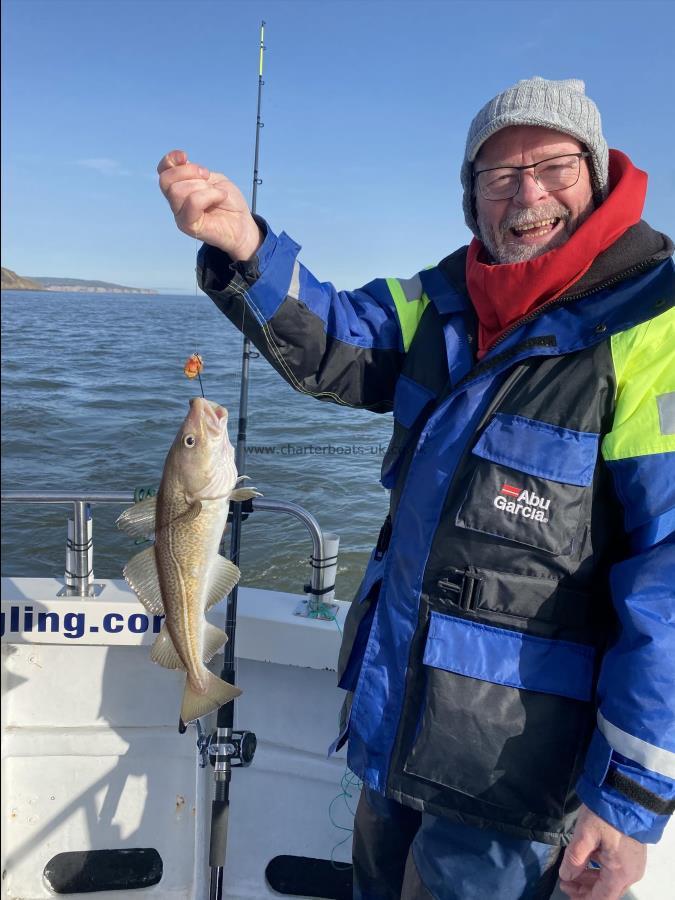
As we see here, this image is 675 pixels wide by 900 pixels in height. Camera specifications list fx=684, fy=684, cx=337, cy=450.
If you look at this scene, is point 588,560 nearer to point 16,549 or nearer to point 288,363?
point 288,363

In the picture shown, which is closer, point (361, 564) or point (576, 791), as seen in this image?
point (576, 791)

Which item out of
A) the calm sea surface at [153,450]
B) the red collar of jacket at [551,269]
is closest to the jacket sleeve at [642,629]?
the red collar of jacket at [551,269]

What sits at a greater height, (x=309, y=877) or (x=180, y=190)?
(x=180, y=190)

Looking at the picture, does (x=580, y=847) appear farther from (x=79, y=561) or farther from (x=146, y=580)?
(x=79, y=561)

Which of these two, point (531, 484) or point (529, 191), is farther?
point (529, 191)

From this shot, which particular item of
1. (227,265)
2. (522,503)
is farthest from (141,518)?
(522,503)

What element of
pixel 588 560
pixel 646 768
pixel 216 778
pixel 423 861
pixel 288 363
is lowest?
pixel 216 778

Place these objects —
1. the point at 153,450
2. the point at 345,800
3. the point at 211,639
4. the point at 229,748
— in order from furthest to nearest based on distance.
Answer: the point at 153,450 → the point at 345,800 → the point at 229,748 → the point at 211,639

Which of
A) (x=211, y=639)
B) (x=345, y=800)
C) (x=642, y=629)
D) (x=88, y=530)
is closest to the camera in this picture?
(x=642, y=629)

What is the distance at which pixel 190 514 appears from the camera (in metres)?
1.85

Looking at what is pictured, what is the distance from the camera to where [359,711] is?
1930 mm

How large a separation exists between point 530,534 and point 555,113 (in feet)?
3.94

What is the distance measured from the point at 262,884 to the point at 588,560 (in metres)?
2.40

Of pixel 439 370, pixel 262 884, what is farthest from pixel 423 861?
pixel 262 884
